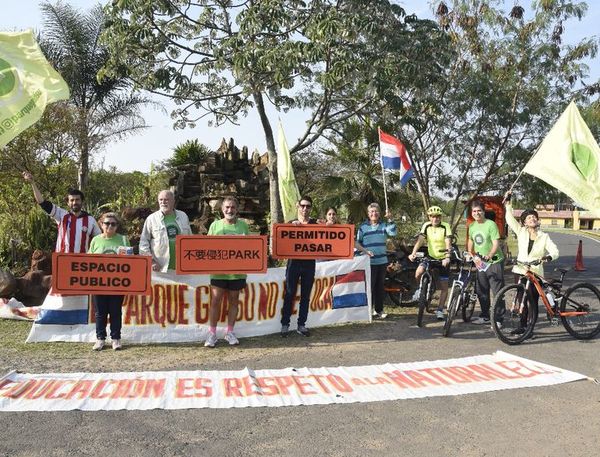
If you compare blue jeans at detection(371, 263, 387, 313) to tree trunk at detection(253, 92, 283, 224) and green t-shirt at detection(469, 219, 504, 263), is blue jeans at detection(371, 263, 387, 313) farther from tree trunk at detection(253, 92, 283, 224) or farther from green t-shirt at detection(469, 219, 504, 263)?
tree trunk at detection(253, 92, 283, 224)

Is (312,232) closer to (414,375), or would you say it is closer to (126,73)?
(414,375)

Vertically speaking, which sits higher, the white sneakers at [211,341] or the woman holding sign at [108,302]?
the woman holding sign at [108,302]

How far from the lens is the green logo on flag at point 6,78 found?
20.3ft

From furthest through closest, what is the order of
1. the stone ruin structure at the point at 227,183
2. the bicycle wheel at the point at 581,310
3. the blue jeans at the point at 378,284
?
the stone ruin structure at the point at 227,183, the blue jeans at the point at 378,284, the bicycle wheel at the point at 581,310

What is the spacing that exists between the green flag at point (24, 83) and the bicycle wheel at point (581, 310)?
6.64 meters

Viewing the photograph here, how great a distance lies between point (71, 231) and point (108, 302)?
3.46 feet

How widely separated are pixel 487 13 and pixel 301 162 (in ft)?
30.4

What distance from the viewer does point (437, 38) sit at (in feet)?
38.3

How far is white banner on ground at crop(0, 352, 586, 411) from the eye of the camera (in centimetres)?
470

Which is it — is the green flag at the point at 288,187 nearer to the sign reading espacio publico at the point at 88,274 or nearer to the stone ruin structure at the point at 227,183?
the sign reading espacio publico at the point at 88,274

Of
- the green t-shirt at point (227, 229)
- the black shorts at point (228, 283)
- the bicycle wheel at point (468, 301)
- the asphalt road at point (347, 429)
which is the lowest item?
the asphalt road at point (347, 429)

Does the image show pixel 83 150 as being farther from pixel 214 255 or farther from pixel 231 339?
pixel 231 339

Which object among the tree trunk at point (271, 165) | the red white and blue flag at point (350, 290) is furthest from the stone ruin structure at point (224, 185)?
the red white and blue flag at point (350, 290)

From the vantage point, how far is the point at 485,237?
7738 millimetres
